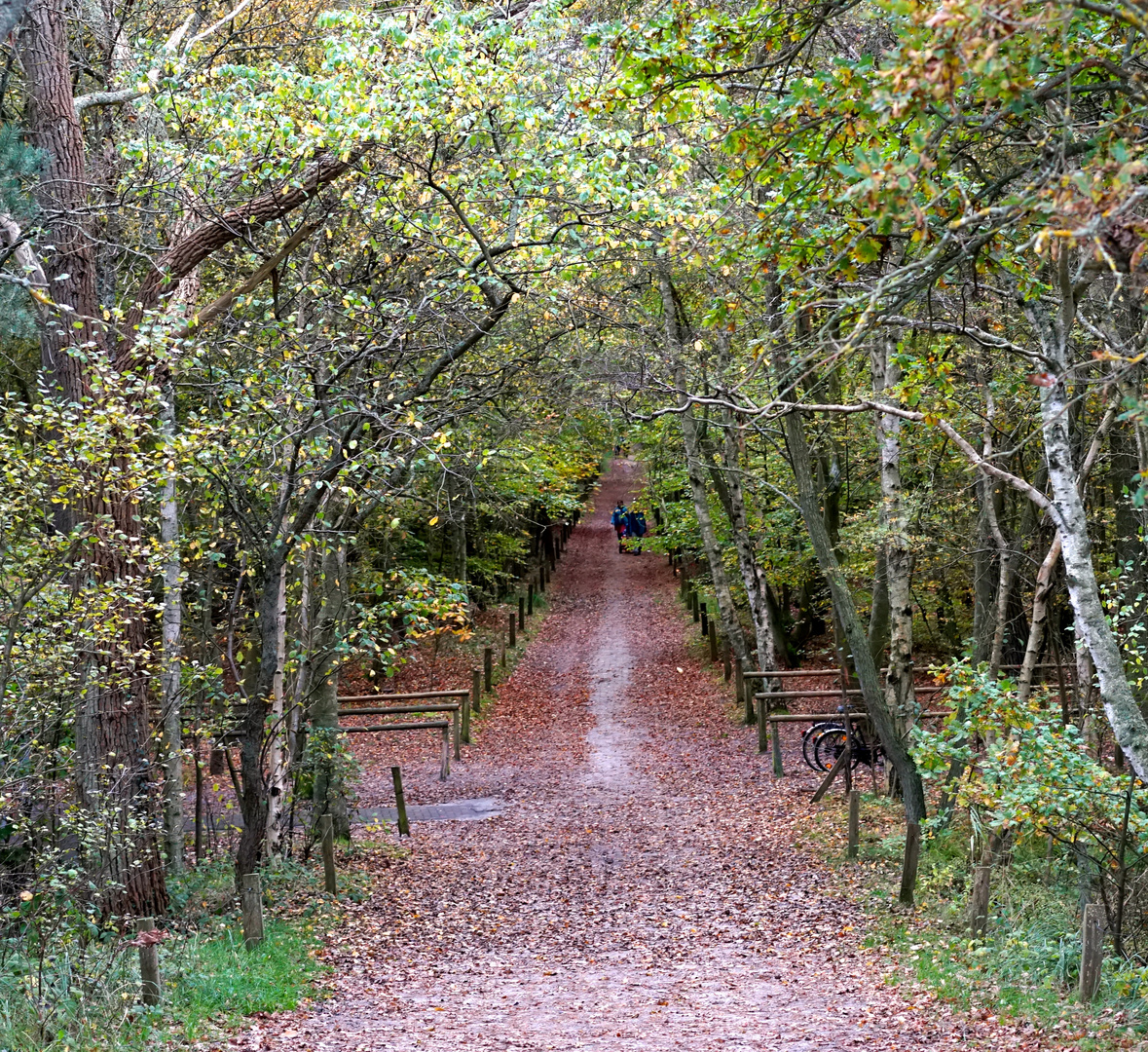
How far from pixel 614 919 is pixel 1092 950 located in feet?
16.0

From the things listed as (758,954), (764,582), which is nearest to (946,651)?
(764,582)

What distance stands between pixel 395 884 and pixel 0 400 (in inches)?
257

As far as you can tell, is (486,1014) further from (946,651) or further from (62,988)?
(946,651)

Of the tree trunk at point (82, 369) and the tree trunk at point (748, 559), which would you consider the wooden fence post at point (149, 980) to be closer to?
the tree trunk at point (82, 369)

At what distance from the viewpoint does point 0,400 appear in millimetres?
7273

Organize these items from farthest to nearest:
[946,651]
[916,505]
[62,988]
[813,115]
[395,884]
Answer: [946,651], [916,505], [395,884], [62,988], [813,115]

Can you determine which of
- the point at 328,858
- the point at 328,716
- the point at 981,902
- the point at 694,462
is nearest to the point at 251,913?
the point at 328,858

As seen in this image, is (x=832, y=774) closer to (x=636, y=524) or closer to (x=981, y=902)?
(x=981, y=902)

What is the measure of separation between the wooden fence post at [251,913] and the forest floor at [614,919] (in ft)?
2.34

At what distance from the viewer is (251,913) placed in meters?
8.51

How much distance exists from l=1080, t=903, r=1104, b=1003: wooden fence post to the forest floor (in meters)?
0.48

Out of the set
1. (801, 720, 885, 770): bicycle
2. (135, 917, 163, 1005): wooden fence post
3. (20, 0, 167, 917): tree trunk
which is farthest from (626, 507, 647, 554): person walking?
(135, 917, 163, 1005): wooden fence post

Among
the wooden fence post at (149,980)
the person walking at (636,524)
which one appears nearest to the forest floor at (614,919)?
the wooden fence post at (149,980)

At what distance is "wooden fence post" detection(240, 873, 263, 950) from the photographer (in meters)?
8.49
